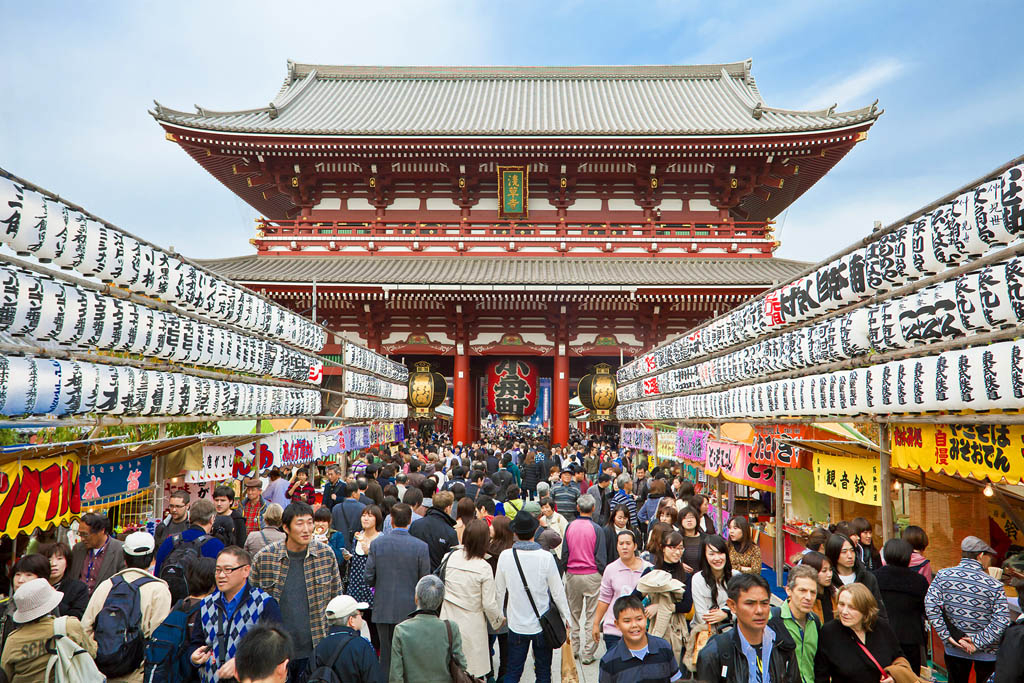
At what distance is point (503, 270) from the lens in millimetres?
21312

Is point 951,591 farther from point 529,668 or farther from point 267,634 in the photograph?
point 267,634

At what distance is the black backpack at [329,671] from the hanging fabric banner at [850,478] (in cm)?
535

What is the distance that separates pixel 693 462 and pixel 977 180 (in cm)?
774

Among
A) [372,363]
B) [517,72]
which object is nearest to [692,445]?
[372,363]

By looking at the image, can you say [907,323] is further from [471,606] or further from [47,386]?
[47,386]

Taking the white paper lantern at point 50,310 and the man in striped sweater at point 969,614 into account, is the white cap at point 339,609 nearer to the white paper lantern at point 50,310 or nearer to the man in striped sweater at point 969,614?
the white paper lantern at point 50,310

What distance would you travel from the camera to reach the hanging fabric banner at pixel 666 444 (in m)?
13.9

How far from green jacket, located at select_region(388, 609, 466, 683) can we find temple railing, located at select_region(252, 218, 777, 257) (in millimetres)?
18758

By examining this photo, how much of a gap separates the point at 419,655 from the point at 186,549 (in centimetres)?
253

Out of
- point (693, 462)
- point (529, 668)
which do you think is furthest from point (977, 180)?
point (693, 462)

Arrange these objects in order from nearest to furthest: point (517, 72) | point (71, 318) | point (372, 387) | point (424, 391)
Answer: point (71, 318) < point (372, 387) < point (424, 391) < point (517, 72)

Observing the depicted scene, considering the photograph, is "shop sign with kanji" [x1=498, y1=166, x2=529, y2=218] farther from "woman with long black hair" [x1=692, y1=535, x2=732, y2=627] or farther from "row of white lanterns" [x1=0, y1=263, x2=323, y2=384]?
"woman with long black hair" [x1=692, y1=535, x2=732, y2=627]

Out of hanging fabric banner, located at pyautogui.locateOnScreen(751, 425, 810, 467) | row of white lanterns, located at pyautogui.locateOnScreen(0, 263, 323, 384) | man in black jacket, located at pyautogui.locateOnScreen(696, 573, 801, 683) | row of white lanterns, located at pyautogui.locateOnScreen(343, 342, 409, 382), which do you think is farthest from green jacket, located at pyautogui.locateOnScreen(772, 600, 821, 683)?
row of white lanterns, located at pyautogui.locateOnScreen(343, 342, 409, 382)

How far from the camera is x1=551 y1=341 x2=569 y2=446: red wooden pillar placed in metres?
22.1
